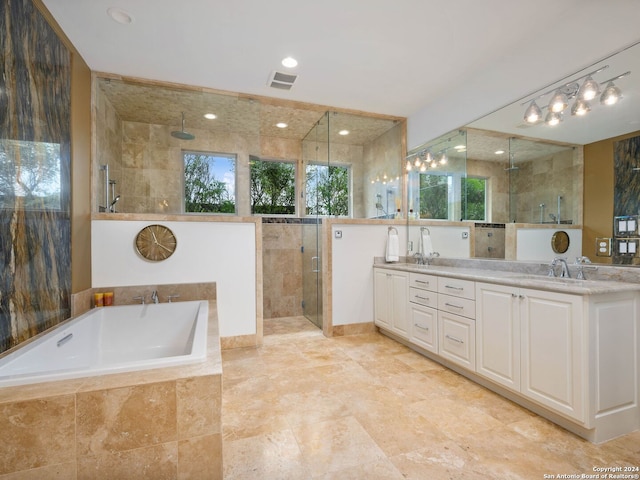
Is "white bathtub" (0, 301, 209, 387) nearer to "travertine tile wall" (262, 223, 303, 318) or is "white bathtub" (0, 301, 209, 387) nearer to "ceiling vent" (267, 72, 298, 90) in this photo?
"travertine tile wall" (262, 223, 303, 318)

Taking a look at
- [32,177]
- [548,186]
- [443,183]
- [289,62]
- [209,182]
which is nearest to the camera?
[32,177]

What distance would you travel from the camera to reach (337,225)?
11.9 feet

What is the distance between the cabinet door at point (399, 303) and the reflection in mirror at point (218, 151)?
37.8 inches

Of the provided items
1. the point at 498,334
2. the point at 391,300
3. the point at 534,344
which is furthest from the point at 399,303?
the point at 534,344

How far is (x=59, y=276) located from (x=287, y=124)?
2.98 meters

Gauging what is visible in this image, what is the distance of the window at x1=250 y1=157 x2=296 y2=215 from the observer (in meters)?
4.38

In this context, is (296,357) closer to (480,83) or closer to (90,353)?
(90,353)

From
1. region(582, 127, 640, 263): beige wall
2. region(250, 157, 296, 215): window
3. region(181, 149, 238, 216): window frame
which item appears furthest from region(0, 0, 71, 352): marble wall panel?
region(582, 127, 640, 263): beige wall

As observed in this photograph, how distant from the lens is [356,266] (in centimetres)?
371

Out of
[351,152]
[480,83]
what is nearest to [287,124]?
[351,152]

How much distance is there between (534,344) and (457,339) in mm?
656

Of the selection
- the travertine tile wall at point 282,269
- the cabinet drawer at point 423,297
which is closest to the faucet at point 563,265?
the cabinet drawer at point 423,297

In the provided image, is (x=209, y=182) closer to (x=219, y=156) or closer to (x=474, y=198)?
(x=219, y=156)

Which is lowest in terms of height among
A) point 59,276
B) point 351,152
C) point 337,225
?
point 59,276
